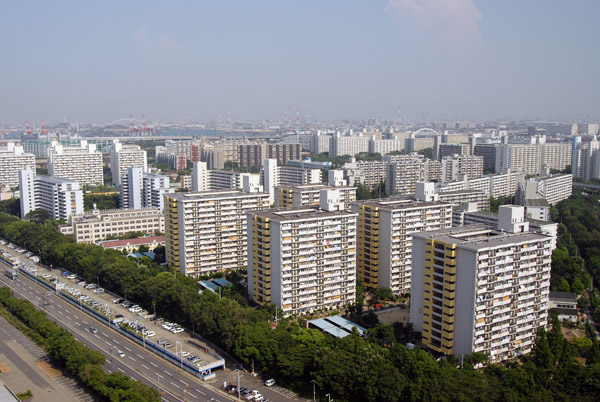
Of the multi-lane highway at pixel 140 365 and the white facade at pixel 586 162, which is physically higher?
the white facade at pixel 586 162

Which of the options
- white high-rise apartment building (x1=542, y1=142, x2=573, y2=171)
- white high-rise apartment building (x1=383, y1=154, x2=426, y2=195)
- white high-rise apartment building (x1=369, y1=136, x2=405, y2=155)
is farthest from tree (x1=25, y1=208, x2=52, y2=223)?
white high-rise apartment building (x1=369, y1=136, x2=405, y2=155)

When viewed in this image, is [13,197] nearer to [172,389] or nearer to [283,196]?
[283,196]

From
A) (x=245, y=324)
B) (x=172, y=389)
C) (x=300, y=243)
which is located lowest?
(x=172, y=389)

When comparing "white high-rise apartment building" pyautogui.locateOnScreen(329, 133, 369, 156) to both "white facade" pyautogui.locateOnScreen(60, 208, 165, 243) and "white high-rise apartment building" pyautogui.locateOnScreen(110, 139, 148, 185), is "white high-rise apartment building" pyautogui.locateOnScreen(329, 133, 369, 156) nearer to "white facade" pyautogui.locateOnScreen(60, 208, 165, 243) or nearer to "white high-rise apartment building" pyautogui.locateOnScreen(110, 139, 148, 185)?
"white high-rise apartment building" pyautogui.locateOnScreen(110, 139, 148, 185)

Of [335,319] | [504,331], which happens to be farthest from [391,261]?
[504,331]

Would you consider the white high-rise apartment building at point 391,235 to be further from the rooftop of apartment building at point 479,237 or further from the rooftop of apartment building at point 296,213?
the rooftop of apartment building at point 479,237

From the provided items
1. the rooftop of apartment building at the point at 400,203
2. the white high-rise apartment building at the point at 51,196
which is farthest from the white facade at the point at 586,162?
the white high-rise apartment building at the point at 51,196
